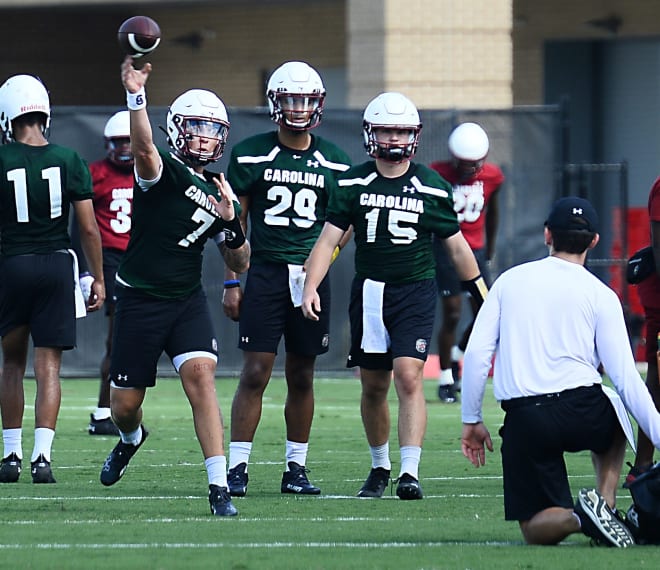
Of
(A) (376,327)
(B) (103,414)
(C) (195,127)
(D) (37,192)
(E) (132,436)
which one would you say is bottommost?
(B) (103,414)

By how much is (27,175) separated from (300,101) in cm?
157

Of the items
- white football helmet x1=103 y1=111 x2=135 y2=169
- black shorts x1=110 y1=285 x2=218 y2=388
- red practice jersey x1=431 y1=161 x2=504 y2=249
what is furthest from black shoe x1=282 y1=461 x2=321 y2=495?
red practice jersey x1=431 y1=161 x2=504 y2=249

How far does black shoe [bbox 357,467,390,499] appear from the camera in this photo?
8.61 metres

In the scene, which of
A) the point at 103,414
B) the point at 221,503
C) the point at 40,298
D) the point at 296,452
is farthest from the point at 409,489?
the point at 103,414

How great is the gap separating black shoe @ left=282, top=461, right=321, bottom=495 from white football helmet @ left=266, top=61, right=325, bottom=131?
182 cm

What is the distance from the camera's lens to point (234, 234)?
8.11 meters

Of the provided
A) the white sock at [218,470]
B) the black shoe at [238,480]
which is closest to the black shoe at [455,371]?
the black shoe at [238,480]

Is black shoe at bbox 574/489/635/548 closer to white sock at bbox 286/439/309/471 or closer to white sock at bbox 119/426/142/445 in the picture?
white sock at bbox 286/439/309/471

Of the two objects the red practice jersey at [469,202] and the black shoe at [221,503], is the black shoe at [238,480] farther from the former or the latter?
the red practice jersey at [469,202]

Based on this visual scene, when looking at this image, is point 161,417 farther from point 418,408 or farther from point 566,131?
point 566,131

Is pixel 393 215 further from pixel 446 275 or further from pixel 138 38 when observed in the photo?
pixel 446 275

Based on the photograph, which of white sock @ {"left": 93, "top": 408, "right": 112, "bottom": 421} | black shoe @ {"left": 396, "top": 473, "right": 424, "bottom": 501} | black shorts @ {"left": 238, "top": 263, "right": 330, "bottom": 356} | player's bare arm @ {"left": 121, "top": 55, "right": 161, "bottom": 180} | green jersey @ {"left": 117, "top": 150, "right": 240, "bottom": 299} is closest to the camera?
player's bare arm @ {"left": 121, "top": 55, "right": 161, "bottom": 180}

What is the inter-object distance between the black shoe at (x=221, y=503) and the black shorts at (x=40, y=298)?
6.48 feet

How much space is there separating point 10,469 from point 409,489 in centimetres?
230
